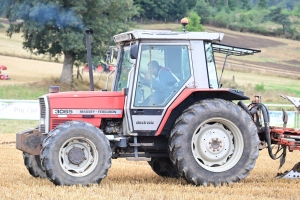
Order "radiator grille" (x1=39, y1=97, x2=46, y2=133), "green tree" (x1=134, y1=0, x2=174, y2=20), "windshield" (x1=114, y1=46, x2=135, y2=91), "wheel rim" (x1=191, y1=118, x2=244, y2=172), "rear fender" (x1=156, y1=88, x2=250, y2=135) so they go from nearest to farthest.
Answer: "rear fender" (x1=156, y1=88, x2=250, y2=135) → "wheel rim" (x1=191, y1=118, x2=244, y2=172) → "radiator grille" (x1=39, y1=97, x2=46, y2=133) → "windshield" (x1=114, y1=46, x2=135, y2=91) → "green tree" (x1=134, y1=0, x2=174, y2=20)

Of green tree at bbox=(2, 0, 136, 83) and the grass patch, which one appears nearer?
the grass patch

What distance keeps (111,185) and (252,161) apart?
2.06m

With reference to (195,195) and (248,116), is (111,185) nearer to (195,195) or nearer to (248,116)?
(195,195)

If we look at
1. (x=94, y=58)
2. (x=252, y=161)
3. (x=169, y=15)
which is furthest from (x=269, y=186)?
(x=169, y=15)

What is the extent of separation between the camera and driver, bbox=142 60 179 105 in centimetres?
935

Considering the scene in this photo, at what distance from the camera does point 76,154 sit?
29.7ft

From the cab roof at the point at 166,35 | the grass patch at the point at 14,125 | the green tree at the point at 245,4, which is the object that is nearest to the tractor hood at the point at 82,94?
the cab roof at the point at 166,35

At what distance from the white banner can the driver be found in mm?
15093

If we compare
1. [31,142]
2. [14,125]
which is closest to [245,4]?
[14,125]

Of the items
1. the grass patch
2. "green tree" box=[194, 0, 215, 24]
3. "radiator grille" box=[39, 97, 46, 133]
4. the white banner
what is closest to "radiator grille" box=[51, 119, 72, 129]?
"radiator grille" box=[39, 97, 46, 133]

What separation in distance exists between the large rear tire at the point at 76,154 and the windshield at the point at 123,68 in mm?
1132

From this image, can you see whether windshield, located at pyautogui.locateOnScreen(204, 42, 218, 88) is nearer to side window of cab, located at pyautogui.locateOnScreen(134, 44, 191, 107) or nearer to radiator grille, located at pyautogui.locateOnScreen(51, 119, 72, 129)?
side window of cab, located at pyautogui.locateOnScreen(134, 44, 191, 107)

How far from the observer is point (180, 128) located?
9133 mm

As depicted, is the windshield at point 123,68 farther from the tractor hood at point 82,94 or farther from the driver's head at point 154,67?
the driver's head at point 154,67
